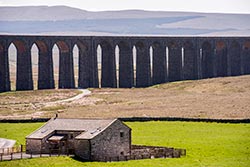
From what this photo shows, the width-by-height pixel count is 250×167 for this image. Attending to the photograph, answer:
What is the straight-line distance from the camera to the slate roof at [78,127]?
181 feet

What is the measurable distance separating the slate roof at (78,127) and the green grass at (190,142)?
3.00m

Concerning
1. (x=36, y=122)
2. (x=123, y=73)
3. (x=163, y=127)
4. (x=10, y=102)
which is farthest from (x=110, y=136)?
(x=123, y=73)

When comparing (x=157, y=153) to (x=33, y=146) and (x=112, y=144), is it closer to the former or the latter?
(x=112, y=144)

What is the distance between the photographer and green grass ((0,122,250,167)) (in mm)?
53094

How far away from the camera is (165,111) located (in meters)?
88.3

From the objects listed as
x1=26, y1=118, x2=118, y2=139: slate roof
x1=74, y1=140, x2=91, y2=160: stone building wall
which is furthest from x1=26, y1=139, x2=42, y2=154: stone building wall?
x1=74, y1=140, x2=91, y2=160: stone building wall

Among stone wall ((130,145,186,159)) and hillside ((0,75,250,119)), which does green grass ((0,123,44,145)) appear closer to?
hillside ((0,75,250,119))

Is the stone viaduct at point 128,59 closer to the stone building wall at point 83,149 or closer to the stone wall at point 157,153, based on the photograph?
the stone wall at point 157,153

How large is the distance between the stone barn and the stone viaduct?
200 feet

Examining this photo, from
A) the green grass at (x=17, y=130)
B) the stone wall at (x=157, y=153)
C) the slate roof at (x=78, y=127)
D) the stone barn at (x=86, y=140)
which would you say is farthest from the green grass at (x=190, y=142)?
the slate roof at (x=78, y=127)

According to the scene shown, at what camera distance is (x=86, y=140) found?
53844 millimetres

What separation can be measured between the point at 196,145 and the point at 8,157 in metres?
17.4

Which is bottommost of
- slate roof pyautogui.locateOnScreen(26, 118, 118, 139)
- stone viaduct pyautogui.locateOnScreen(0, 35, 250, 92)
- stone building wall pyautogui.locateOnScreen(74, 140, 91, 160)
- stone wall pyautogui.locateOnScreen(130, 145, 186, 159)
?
stone wall pyautogui.locateOnScreen(130, 145, 186, 159)

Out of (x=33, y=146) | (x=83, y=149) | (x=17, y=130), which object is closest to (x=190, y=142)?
(x=83, y=149)
